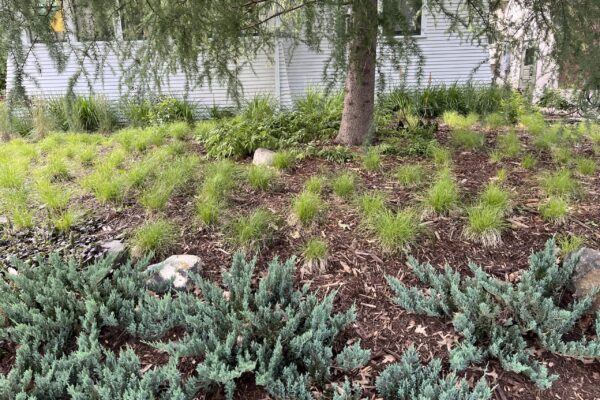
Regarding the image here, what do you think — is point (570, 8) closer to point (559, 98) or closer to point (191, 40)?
point (559, 98)

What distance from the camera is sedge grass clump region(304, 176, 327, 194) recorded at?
10.7ft

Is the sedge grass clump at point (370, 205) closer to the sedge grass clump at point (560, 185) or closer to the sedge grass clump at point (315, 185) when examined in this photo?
the sedge grass clump at point (315, 185)

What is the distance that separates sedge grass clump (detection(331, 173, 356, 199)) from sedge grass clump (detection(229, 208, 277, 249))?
59 cm

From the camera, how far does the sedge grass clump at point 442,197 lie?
2879 millimetres

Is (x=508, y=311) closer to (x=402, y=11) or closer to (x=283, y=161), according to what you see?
(x=402, y=11)

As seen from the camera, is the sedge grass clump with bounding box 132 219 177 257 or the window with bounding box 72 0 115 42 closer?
the window with bounding box 72 0 115 42

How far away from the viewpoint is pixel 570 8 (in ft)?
8.61

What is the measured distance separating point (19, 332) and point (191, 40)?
6.59ft

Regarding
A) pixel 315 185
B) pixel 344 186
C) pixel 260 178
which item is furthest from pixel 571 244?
pixel 260 178

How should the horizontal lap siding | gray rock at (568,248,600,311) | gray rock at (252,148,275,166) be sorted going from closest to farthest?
gray rock at (568,248,600,311)
gray rock at (252,148,275,166)
the horizontal lap siding

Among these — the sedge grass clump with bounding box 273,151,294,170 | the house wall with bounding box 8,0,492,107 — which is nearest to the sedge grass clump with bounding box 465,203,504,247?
the sedge grass clump with bounding box 273,151,294,170

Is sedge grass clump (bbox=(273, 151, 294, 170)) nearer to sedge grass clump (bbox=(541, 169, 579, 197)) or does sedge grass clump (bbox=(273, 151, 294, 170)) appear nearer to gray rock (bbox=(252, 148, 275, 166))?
gray rock (bbox=(252, 148, 275, 166))

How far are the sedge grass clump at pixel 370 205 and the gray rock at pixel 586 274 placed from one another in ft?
3.72

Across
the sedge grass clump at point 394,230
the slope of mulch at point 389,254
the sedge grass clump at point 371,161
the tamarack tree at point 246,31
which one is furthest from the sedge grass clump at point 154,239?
the sedge grass clump at point 371,161
